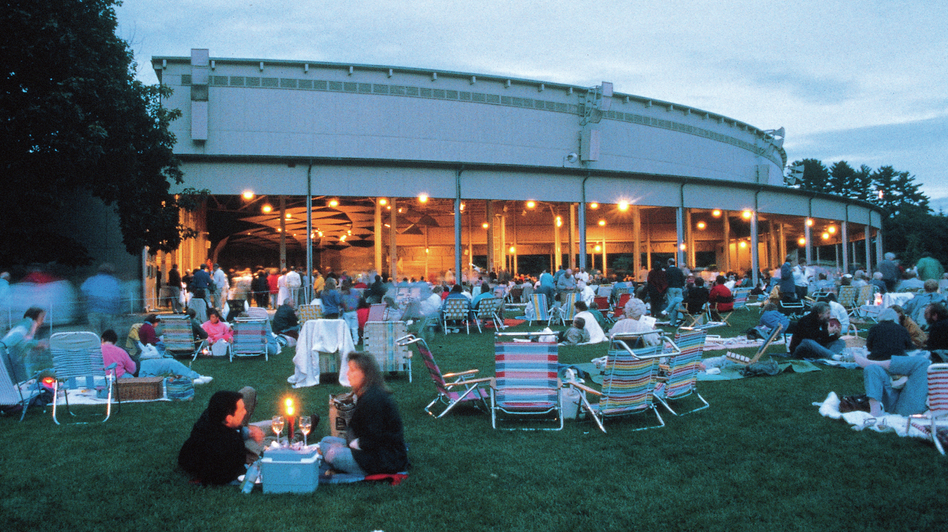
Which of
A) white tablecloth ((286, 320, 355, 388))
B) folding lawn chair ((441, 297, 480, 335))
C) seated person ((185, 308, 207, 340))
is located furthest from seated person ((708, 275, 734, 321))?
seated person ((185, 308, 207, 340))

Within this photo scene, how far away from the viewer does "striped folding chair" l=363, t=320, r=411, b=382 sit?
7.71 metres

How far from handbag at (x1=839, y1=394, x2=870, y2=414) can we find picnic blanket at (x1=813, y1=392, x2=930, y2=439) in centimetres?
6

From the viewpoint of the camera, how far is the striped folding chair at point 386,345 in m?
7.71

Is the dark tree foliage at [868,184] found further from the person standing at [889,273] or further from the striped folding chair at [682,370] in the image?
the striped folding chair at [682,370]

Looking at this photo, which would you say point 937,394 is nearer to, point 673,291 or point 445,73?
point 673,291

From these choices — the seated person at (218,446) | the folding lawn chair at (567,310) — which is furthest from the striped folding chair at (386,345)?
the folding lawn chair at (567,310)

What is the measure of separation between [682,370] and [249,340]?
7.04 meters

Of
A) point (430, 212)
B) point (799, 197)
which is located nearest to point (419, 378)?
point (430, 212)

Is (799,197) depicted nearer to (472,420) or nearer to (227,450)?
(472,420)

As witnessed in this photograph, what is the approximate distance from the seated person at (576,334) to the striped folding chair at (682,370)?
16.2ft

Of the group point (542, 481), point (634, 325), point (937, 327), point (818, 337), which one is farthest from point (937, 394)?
point (818, 337)

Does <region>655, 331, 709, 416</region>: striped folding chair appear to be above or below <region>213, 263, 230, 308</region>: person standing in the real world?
below

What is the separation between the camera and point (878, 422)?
16.2 feet

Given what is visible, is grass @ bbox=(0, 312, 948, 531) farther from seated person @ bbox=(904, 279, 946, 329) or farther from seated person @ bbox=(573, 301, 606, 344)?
seated person @ bbox=(573, 301, 606, 344)
